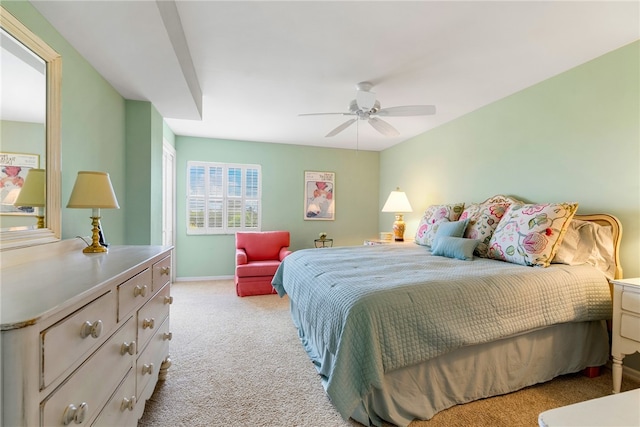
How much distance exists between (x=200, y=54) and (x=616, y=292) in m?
3.35

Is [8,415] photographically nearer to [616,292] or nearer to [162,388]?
[162,388]

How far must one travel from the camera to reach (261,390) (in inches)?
72.1

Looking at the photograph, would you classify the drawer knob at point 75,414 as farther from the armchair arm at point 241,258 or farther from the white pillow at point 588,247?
the armchair arm at point 241,258

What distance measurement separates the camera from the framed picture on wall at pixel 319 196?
5.13m

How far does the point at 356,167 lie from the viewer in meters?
5.39

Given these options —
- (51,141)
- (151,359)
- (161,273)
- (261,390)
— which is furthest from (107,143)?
(261,390)

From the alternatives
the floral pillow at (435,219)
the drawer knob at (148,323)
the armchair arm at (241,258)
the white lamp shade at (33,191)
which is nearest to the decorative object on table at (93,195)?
the white lamp shade at (33,191)

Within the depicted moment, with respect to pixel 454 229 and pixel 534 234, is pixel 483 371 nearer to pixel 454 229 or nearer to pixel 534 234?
pixel 534 234

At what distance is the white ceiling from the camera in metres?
1.66

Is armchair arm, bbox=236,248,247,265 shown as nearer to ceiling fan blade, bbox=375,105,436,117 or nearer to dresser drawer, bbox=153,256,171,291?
dresser drawer, bbox=153,256,171,291

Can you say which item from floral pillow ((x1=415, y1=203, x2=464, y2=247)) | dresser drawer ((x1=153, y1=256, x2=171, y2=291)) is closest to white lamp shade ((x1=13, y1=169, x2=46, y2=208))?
dresser drawer ((x1=153, y1=256, x2=171, y2=291))

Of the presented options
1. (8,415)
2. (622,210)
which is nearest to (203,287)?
(8,415)

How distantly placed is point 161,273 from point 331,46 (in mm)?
1947

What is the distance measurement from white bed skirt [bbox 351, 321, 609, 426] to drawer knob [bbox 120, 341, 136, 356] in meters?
1.14
